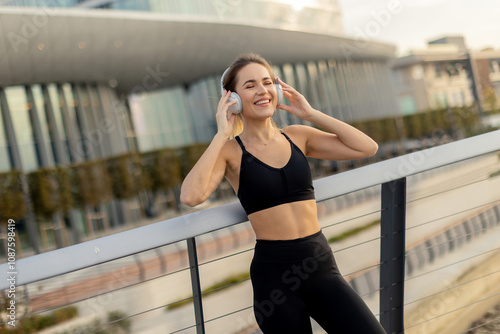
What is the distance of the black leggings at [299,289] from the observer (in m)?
2.19

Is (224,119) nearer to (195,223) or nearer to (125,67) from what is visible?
(195,223)

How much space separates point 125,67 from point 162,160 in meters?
5.82

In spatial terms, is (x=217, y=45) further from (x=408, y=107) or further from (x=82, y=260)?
(x=408, y=107)

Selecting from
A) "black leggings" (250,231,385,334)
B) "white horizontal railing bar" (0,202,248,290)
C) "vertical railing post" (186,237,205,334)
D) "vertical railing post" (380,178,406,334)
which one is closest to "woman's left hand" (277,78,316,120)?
"vertical railing post" (380,178,406,334)

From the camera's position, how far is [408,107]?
66.4 meters

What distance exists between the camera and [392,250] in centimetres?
245

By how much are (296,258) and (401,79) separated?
70585 millimetres

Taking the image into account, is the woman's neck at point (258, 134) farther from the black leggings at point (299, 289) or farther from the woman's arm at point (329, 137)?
the black leggings at point (299, 289)

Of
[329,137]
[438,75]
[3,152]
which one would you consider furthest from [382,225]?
[438,75]

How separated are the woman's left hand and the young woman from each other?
4.4 inches

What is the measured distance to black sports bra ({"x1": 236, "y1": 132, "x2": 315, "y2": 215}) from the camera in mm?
2279

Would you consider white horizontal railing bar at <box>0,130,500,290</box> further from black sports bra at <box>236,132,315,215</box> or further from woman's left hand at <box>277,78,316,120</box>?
woman's left hand at <box>277,78,316,120</box>

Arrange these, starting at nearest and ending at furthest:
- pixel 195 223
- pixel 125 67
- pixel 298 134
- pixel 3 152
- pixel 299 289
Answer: pixel 195 223
pixel 299 289
pixel 298 134
pixel 3 152
pixel 125 67

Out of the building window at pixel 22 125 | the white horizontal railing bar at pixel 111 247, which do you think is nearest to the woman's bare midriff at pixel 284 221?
the white horizontal railing bar at pixel 111 247
